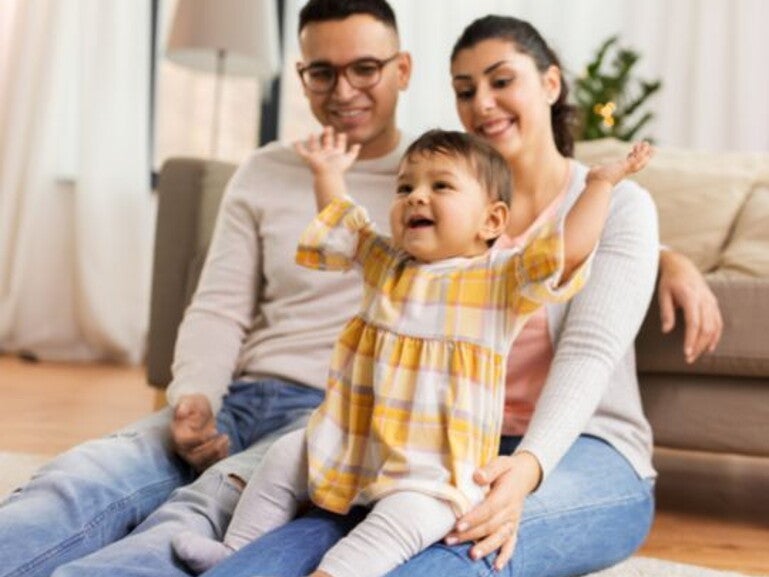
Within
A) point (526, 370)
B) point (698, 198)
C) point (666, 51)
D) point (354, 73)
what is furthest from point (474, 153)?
point (666, 51)

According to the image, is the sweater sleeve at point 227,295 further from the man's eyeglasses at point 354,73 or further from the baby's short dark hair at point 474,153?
the baby's short dark hair at point 474,153

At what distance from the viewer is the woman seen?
127cm

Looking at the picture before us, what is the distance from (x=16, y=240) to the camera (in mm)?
4332

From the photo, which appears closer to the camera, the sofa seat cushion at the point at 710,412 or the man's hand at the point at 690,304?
the man's hand at the point at 690,304

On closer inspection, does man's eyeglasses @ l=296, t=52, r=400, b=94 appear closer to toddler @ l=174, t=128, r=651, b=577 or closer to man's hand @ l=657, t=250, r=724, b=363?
toddler @ l=174, t=128, r=651, b=577

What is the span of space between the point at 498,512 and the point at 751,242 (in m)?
1.25

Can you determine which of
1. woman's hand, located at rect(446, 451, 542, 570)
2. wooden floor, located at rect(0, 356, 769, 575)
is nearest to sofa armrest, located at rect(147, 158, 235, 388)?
wooden floor, located at rect(0, 356, 769, 575)

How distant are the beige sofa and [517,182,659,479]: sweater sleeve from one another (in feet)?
1.39

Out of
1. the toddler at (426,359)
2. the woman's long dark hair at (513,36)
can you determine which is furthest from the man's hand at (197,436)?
the woman's long dark hair at (513,36)

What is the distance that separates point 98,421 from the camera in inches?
116

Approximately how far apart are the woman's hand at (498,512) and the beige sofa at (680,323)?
0.76 meters

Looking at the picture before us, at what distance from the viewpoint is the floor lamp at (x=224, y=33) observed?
391cm

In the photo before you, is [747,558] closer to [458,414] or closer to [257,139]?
[458,414]

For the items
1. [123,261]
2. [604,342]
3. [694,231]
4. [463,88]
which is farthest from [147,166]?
[604,342]
